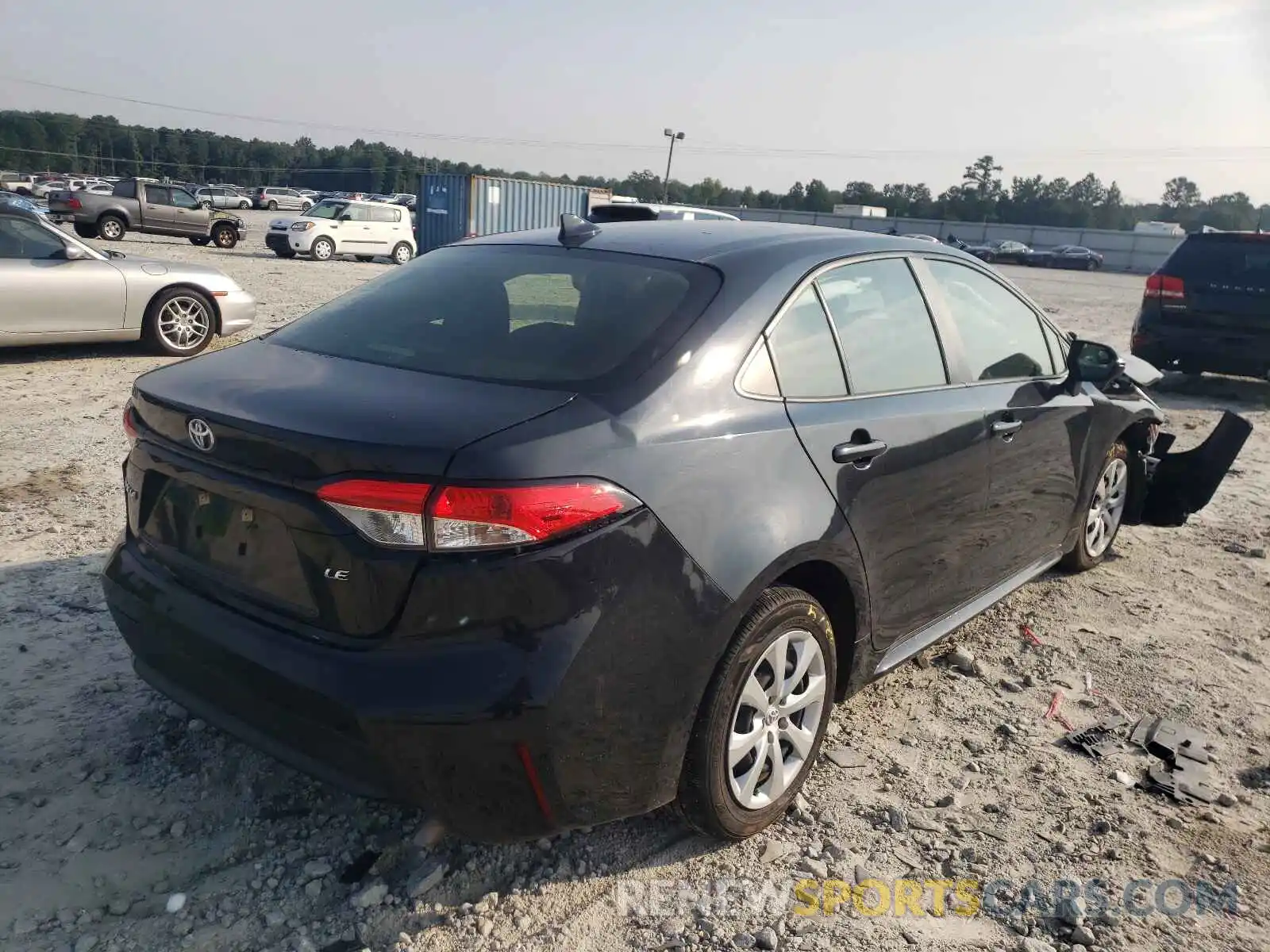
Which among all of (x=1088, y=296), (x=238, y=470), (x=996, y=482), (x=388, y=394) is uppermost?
(x=388, y=394)

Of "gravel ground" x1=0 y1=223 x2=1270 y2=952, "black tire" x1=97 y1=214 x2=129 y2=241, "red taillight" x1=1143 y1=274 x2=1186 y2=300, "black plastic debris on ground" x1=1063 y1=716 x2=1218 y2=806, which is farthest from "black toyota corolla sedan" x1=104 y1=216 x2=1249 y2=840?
"black tire" x1=97 y1=214 x2=129 y2=241

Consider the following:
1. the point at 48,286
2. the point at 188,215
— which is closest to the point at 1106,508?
the point at 48,286

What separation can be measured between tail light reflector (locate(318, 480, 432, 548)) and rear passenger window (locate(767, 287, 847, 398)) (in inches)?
45.5

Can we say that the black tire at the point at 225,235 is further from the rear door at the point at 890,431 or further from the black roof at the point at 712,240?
the rear door at the point at 890,431

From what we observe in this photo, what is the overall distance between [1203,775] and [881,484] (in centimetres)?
160

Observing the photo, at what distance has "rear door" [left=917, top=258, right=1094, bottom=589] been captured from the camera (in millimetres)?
3684

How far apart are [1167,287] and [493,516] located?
34.8 feet

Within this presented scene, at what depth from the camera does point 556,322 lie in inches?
111

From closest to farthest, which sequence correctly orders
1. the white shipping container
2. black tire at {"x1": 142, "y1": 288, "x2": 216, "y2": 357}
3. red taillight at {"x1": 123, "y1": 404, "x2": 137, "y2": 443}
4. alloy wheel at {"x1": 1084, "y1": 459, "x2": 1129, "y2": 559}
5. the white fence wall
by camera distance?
red taillight at {"x1": 123, "y1": 404, "x2": 137, "y2": 443} → alloy wheel at {"x1": 1084, "y1": 459, "x2": 1129, "y2": 559} → black tire at {"x1": 142, "y1": 288, "x2": 216, "y2": 357} → the white fence wall → the white shipping container

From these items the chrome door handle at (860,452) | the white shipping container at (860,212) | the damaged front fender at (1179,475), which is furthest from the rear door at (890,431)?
the white shipping container at (860,212)

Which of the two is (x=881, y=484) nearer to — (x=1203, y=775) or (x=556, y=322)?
(x=556, y=322)

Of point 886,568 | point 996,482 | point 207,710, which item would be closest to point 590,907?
point 207,710

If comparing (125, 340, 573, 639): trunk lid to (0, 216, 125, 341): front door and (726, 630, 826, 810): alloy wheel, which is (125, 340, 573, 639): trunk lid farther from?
(0, 216, 125, 341): front door

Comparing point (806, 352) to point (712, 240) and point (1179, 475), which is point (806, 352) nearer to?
point (712, 240)
